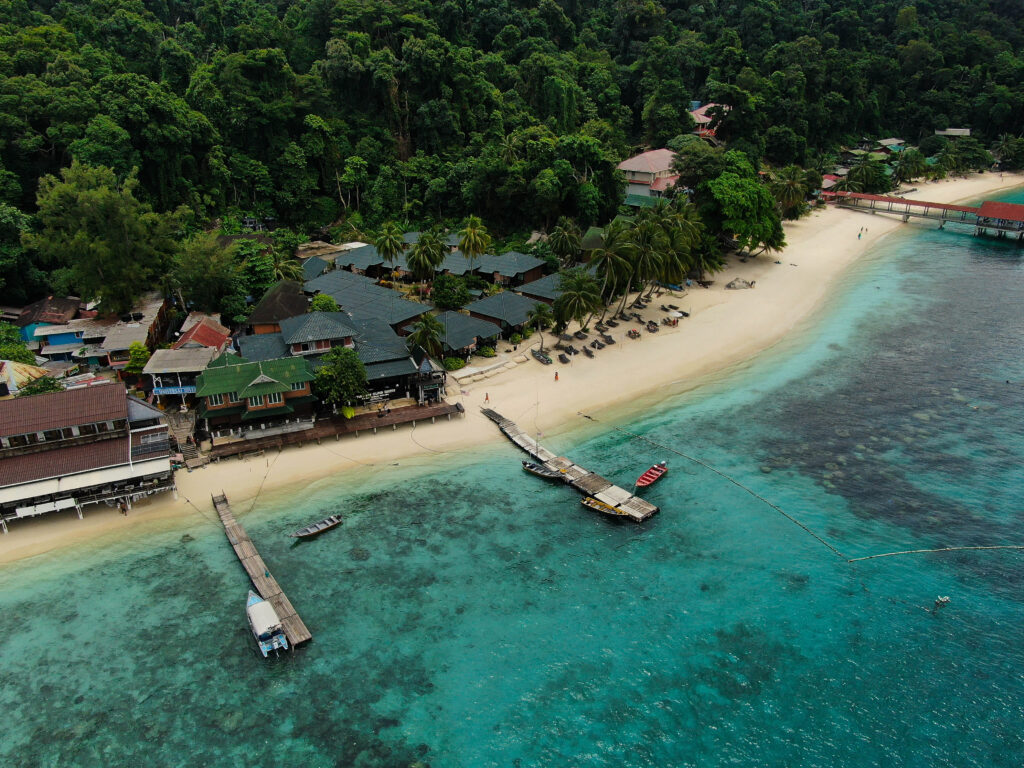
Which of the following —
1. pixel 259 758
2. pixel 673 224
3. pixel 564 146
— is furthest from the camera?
pixel 564 146

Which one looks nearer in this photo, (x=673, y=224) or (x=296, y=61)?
(x=673, y=224)

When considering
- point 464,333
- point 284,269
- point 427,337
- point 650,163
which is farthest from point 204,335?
point 650,163

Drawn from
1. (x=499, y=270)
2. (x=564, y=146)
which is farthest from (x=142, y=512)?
(x=564, y=146)

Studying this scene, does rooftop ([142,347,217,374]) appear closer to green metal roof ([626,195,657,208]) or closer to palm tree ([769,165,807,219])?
green metal roof ([626,195,657,208])

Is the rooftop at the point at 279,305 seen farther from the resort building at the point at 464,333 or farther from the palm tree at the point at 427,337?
the palm tree at the point at 427,337

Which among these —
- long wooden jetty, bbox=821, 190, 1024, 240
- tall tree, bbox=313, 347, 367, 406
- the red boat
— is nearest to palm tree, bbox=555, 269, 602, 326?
the red boat

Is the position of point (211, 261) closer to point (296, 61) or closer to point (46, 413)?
point (46, 413)
